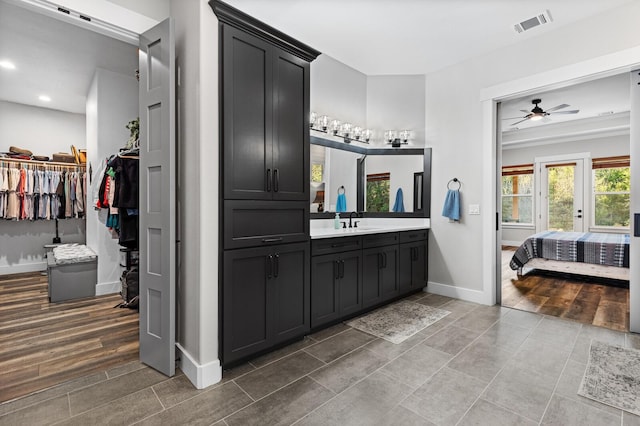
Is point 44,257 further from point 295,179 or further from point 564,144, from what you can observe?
point 564,144

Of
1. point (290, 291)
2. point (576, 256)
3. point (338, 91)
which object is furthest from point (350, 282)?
point (576, 256)

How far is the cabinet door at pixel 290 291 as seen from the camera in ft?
8.24

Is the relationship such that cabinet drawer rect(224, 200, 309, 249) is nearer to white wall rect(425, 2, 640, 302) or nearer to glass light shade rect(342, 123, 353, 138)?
glass light shade rect(342, 123, 353, 138)

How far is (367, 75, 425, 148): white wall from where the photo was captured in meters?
4.41

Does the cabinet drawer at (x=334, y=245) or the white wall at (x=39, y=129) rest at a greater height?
the white wall at (x=39, y=129)

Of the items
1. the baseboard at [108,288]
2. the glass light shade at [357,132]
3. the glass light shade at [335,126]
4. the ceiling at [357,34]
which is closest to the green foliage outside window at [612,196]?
the ceiling at [357,34]

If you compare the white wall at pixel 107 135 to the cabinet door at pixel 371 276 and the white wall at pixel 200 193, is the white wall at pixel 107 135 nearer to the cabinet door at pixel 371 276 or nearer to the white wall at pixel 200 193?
the white wall at pixel 200 193

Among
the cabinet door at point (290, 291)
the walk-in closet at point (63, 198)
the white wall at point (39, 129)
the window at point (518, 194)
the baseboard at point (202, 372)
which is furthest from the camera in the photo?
the window at point (518, 194)

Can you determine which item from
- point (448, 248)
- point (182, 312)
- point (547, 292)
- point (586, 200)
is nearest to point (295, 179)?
point (182, 312)

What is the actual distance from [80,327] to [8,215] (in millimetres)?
3414

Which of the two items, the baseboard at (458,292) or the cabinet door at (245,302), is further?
the baseboard at (458,292)

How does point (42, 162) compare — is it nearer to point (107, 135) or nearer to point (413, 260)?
point (107, 135)

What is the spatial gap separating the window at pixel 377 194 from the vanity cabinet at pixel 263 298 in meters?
1.95

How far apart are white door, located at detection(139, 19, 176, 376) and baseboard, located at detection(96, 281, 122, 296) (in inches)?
93.9
